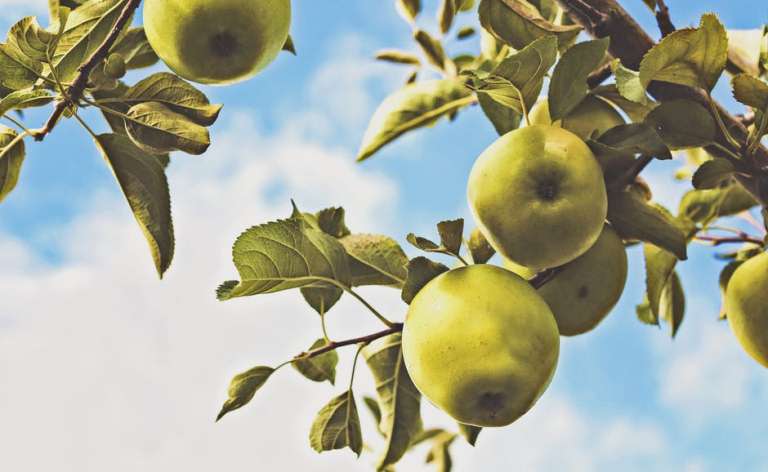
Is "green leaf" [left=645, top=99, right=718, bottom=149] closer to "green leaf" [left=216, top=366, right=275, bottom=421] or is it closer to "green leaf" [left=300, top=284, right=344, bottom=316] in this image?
"green leaf" [left=300, top=284, right=344, bottom=316]

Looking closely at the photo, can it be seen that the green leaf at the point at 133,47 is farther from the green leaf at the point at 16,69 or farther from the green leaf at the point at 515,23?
the green leaf at the point at 515,23

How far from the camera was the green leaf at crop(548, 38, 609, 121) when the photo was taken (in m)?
1.58

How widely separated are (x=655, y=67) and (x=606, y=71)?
31 cm

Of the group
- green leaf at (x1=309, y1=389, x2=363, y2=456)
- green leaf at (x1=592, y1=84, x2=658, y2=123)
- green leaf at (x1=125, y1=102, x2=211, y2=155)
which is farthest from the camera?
green leaf at (x1=309, y1=389, x2=363, y2=456)

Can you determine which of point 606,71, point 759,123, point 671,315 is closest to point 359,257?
point 606,71

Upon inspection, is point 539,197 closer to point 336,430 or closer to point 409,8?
point 336,430

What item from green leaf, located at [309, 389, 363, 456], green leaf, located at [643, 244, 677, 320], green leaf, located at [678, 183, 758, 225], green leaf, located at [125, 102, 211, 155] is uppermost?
green leaf, located at [125, 102, 211, 155]

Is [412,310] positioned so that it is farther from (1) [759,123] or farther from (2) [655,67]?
(1) [759,123]

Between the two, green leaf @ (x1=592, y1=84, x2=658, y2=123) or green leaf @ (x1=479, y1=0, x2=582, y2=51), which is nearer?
green leaf @ (x1=479, y1=0, x2=582, y2=51)

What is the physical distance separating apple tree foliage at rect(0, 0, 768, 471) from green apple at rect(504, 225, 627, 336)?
3cm

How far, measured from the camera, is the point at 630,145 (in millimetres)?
1608

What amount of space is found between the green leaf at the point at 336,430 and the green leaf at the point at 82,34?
90cm

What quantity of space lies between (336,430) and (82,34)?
→ 39.3 inches

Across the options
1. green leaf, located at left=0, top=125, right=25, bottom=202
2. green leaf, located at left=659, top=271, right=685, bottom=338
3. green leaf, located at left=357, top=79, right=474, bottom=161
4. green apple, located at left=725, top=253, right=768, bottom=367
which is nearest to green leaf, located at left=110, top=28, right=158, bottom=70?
green leaf, located at left=0, top=125, right=25, bottom=202
